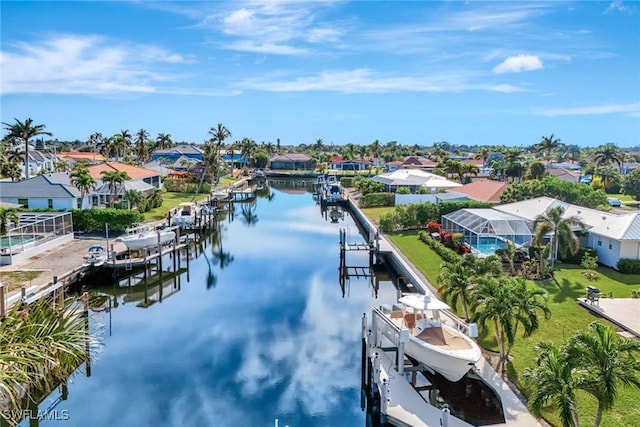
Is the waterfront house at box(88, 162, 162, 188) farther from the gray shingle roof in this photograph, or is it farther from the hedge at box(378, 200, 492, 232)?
the hedge at box(378, 200, 492, 232)

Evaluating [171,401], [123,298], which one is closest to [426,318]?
[171,401]

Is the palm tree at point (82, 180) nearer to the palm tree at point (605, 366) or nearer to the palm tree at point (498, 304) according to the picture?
the palm tree at point (498, 304)

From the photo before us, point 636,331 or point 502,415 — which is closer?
point 502,415

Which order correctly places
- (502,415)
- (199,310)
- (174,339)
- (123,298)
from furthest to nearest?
(123,298) → (199,310) → (174,339) → (502,415)

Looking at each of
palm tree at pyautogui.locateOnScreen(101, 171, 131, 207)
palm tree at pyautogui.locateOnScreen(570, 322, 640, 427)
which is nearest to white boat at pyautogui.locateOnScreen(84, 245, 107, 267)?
palm tree at pyautogui.locateOnScreen(101, 171, 131, 207)

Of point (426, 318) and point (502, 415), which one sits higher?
point (426, 318)

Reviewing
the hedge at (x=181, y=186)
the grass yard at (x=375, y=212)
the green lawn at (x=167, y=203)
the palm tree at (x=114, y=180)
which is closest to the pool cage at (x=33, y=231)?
the palm tree at (x=114, y=180)

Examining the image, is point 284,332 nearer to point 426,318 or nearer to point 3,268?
point 426,318

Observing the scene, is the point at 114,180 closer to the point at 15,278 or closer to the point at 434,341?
the point at 15,278
